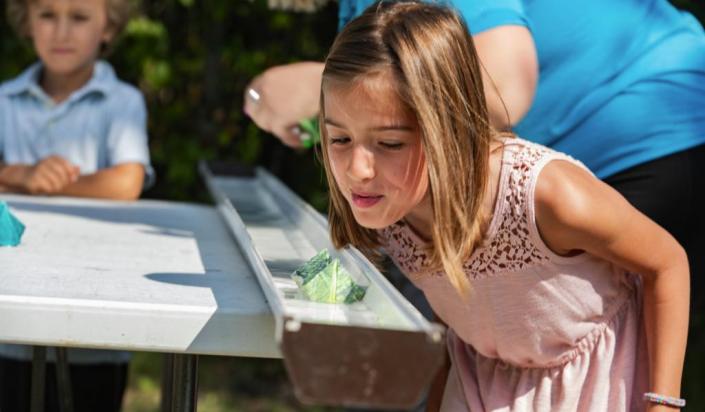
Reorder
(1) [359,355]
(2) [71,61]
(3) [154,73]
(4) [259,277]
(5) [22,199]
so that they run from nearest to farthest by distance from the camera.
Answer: (1) [359,355], (4) [259,277], (5) [22,199], (2) [71,61], (3) [154,73]

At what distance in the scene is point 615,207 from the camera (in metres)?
1.83

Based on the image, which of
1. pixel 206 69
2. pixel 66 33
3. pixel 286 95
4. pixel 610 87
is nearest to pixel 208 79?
pixel 206 69

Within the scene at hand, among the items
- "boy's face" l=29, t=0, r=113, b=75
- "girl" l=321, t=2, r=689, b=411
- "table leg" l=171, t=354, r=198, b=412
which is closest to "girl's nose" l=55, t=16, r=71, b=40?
"boy's face" l=29, t=0, r=113, b=75

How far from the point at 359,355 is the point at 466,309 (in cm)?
76

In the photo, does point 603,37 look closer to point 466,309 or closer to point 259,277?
point 466,309

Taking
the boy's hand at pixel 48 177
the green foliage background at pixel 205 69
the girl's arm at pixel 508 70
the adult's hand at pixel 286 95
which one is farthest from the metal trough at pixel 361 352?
the green foliage background at pixel 205 69

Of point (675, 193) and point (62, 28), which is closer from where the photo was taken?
point (675, 193)

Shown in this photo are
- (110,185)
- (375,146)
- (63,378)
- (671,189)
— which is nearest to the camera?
(375,146)

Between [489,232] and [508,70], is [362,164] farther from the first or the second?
[508,70]

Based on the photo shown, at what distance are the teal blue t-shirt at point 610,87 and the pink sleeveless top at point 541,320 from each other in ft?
1.08

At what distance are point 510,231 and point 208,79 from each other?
3.33 metres

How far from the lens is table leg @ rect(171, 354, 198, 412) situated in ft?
5.57

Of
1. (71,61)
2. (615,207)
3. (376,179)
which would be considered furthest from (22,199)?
(615,207)

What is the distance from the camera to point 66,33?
11.3 feet
